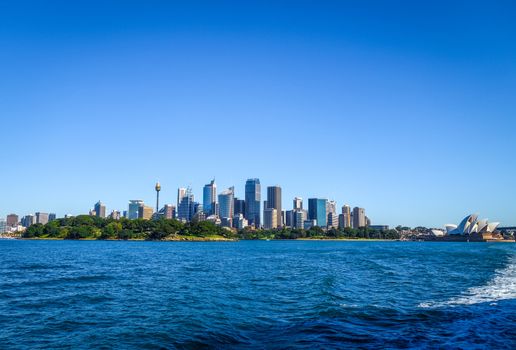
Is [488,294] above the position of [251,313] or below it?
below

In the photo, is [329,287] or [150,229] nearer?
[329,287]

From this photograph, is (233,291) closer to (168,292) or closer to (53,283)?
(168,292)

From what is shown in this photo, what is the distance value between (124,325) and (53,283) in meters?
17.1

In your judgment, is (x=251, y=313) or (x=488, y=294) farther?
(x=488, y=294)

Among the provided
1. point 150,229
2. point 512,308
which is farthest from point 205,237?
point 512,308

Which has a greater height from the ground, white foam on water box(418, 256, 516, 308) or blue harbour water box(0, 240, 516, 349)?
blue harbour water box(0, 240, 516, 349)

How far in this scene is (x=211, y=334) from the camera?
1786 centimetres

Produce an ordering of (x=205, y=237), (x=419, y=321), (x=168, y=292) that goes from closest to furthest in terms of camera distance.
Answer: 1. (x=419, y=321)
2. (x=168, y=292)
3. (x=205, y=237)

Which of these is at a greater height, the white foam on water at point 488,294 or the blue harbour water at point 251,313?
the blue harbour water at point 251,313

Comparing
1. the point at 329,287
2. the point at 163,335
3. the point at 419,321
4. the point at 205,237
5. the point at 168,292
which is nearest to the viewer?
the point at 163,335

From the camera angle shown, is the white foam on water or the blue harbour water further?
the white foam on water

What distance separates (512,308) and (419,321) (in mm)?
8394

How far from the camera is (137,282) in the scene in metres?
34.2

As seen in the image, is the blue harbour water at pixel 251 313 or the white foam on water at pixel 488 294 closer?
the blue harbour water at pixel 251 313
